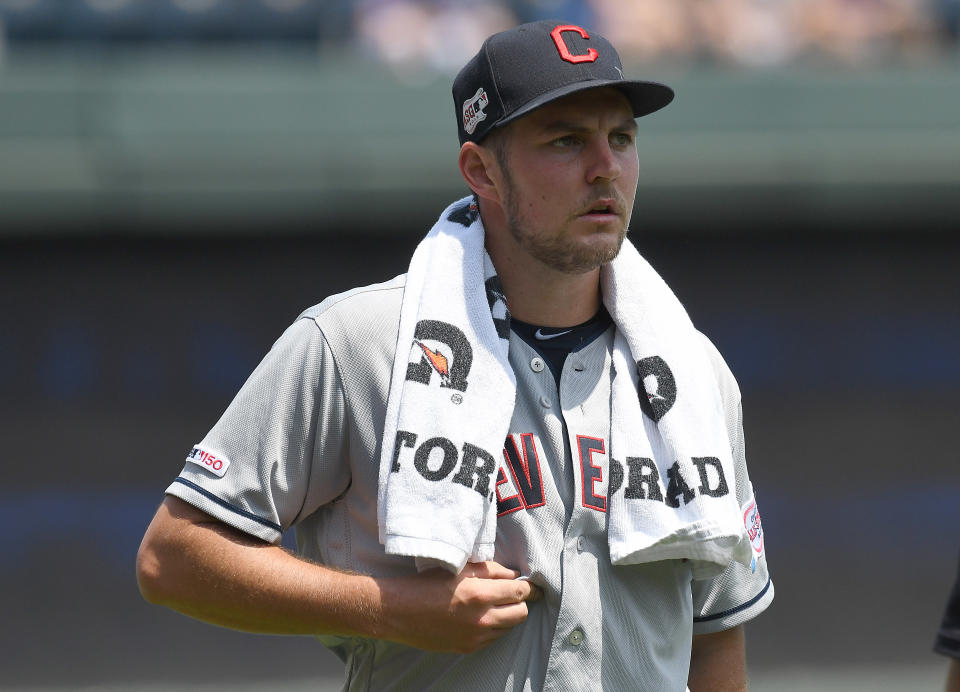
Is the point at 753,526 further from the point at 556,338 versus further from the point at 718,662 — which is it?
the point at 556,338

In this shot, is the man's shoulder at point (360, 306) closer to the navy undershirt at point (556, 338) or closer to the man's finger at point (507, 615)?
the navy undershirt at point (556, 338)

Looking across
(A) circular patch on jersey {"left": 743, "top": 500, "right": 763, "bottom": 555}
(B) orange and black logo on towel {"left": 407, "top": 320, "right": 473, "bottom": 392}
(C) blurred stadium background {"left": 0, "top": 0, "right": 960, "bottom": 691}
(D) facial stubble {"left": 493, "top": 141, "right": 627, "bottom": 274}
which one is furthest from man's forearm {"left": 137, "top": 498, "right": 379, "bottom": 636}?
(C) blurred stadium background {"left": 0, "top": 0, "right": 960, "bottom": 691}

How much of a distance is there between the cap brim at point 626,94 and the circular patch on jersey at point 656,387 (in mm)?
432

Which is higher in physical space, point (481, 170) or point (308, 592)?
point (481, 170)

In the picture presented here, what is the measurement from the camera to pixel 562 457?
2064mm

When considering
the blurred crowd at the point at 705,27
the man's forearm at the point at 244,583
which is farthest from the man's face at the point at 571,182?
the blurred crowd at the point at 705,27

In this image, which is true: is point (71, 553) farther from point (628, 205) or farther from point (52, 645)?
point (628, 205)

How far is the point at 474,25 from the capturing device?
263 inches

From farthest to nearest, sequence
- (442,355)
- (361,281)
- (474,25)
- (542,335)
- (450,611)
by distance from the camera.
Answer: (474,25) → (361,281) → (542,335) → (442,355) → (450,611)

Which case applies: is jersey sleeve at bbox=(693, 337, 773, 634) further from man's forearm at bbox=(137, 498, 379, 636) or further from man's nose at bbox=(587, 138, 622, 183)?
man's forearm at bbox=(137, 498, 379, 636)

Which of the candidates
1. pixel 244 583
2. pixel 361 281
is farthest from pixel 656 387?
pixel 361 281

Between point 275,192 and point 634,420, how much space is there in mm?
3912

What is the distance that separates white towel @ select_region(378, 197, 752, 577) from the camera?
1954mm

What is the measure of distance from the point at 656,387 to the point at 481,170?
1.64 ft
